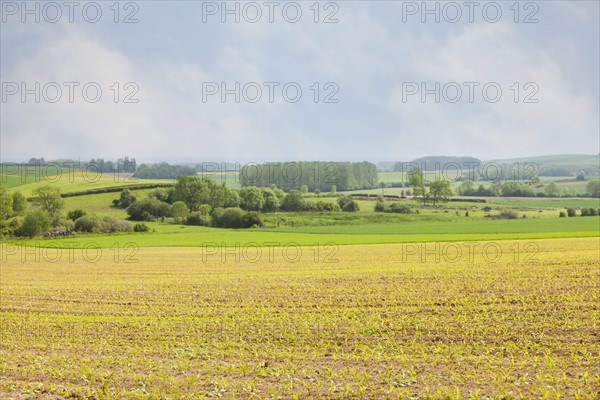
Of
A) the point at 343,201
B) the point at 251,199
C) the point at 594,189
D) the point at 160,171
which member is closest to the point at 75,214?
the point at 251,199

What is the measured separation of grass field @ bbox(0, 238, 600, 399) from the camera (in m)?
13.0

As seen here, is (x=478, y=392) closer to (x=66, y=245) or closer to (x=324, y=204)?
(x=66, y=245)

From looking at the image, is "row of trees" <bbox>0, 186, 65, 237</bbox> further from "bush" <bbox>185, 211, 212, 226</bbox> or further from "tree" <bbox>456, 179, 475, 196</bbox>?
"tree" <bbox>456, 179, 475, 196</bbox>

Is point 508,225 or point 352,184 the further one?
point 352,184

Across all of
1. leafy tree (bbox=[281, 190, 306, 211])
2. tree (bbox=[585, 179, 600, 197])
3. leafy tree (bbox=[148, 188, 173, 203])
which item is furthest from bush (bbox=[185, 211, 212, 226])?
tree (bbox=[585, 179, 600, 197])

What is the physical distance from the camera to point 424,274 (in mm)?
29609

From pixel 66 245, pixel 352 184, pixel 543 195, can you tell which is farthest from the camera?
pixel 352 184

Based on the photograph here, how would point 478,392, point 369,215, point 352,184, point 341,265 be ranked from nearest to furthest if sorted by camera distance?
point 478,392 < point 341,265 < point 369,215 < point 352,184

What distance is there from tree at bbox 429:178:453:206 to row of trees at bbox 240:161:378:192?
24718 millimetres

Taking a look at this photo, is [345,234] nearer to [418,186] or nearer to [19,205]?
[418,186]

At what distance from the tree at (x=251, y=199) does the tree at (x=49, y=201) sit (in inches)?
1103

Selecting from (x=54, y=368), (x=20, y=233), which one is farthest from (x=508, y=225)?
(x=54, y=368)

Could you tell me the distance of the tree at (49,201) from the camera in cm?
8194

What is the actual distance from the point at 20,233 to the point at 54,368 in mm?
66447
